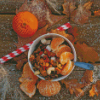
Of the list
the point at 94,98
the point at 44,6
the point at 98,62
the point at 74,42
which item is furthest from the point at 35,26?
the point at 94,98

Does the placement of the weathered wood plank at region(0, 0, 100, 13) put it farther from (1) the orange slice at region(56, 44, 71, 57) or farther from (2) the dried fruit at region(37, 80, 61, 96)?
(2) the dried fruit at region(37, 80, 61, 96)

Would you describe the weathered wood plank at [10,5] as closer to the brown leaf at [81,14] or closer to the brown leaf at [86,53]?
the brown leaf at [81,14]

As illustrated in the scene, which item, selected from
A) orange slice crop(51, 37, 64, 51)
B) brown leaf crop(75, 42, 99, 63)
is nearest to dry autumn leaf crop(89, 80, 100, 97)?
brown leaf crop(75, 42, 99, 63)

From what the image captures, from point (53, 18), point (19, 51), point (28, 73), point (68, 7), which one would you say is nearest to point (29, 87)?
point (28, 73)

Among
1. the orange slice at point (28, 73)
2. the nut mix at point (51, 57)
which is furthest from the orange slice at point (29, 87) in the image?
the nut mix at point (51, 57)

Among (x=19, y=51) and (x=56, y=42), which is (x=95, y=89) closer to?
(x=56, y=42)

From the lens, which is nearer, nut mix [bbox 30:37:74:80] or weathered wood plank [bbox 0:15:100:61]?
nut mix [bbox 30:37:74:80]
